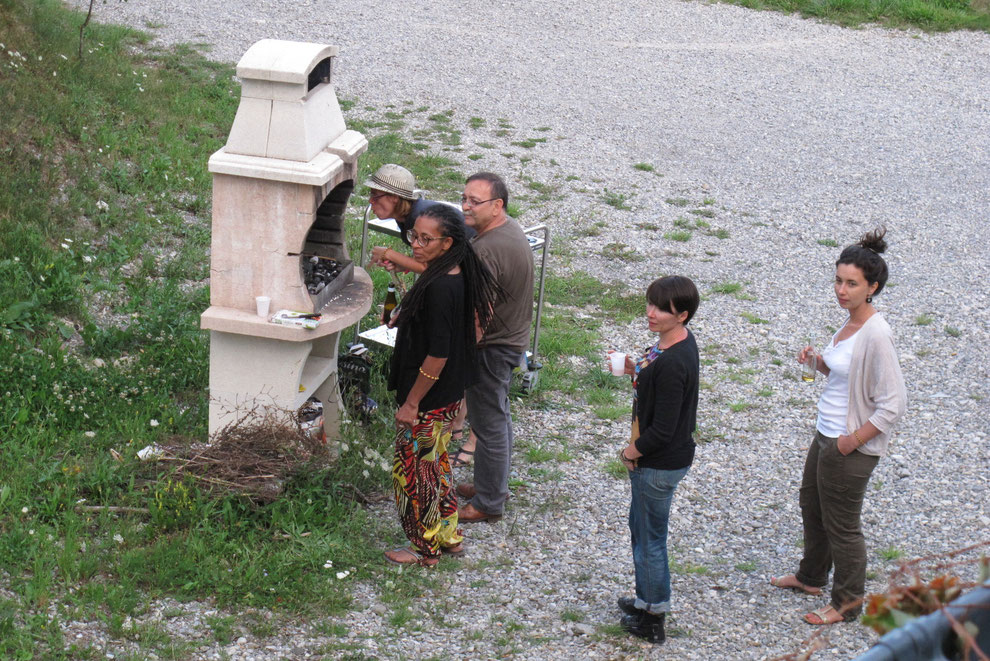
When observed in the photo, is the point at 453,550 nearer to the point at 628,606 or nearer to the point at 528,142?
the point at 628,606

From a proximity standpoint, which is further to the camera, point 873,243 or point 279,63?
point 279,63

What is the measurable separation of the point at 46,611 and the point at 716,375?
15.9 ft

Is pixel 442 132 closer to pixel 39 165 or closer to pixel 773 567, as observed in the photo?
Answer: pixel 39 165

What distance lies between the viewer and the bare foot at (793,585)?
5.14 m

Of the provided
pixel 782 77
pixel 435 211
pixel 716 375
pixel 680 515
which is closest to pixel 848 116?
pixel 782 77

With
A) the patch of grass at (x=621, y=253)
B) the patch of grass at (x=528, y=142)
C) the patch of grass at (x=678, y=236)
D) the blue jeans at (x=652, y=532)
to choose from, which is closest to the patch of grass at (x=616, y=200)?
the patch of grass at (x=678, y=236)

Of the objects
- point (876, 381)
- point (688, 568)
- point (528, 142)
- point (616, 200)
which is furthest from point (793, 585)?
point (528, 142)

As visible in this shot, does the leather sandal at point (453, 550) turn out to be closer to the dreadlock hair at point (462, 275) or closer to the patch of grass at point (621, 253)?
the dreadlock hair at point (462, 275)

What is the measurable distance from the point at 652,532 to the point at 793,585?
3.54 feet

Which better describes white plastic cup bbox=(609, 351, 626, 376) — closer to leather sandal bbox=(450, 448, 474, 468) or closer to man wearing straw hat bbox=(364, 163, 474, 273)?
man wearing straw hat bbox=(364, 163, 474, 273)

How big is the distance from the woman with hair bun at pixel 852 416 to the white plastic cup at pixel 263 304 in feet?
8.88

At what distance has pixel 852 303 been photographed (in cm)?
452

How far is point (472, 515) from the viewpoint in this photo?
5.58 metres

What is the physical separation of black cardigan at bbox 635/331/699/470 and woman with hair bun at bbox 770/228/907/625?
27.8 inches
